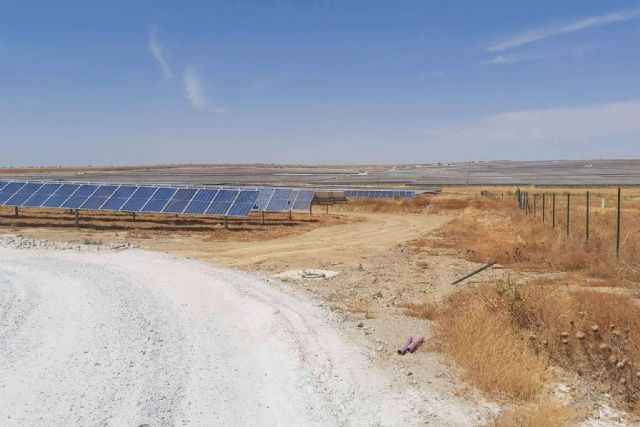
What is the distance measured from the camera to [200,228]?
3462 centimetres

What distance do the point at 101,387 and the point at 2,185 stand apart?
38.2 metres

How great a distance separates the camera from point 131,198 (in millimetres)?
37125

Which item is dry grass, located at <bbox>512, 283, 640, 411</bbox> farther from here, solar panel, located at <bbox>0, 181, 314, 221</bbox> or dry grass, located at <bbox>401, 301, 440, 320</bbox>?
solar panel, located at <bbox>0, 181, 314, 221</bbox>

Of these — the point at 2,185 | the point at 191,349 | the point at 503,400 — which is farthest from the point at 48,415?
the point at 2,185

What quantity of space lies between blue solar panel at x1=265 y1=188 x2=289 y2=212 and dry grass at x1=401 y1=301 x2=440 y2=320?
90.1ft

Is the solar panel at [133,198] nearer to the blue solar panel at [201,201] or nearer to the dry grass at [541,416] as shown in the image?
the blue solar panel at [201,201]

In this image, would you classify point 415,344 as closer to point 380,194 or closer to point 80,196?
point 80,196

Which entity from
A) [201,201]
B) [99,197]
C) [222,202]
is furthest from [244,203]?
[99,197]

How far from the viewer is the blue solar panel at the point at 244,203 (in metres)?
34.3

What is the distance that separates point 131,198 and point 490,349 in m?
31.9

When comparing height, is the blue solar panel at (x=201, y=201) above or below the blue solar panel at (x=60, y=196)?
below

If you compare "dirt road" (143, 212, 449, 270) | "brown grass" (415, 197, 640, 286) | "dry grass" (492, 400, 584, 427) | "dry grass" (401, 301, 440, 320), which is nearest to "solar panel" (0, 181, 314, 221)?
"dirt road" (143, 212, 449, 270)

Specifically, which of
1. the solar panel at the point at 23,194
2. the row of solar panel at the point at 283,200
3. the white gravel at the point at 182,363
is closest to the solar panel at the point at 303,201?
the row of solar panel at the point at 283,200

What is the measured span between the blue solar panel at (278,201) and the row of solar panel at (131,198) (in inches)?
110
